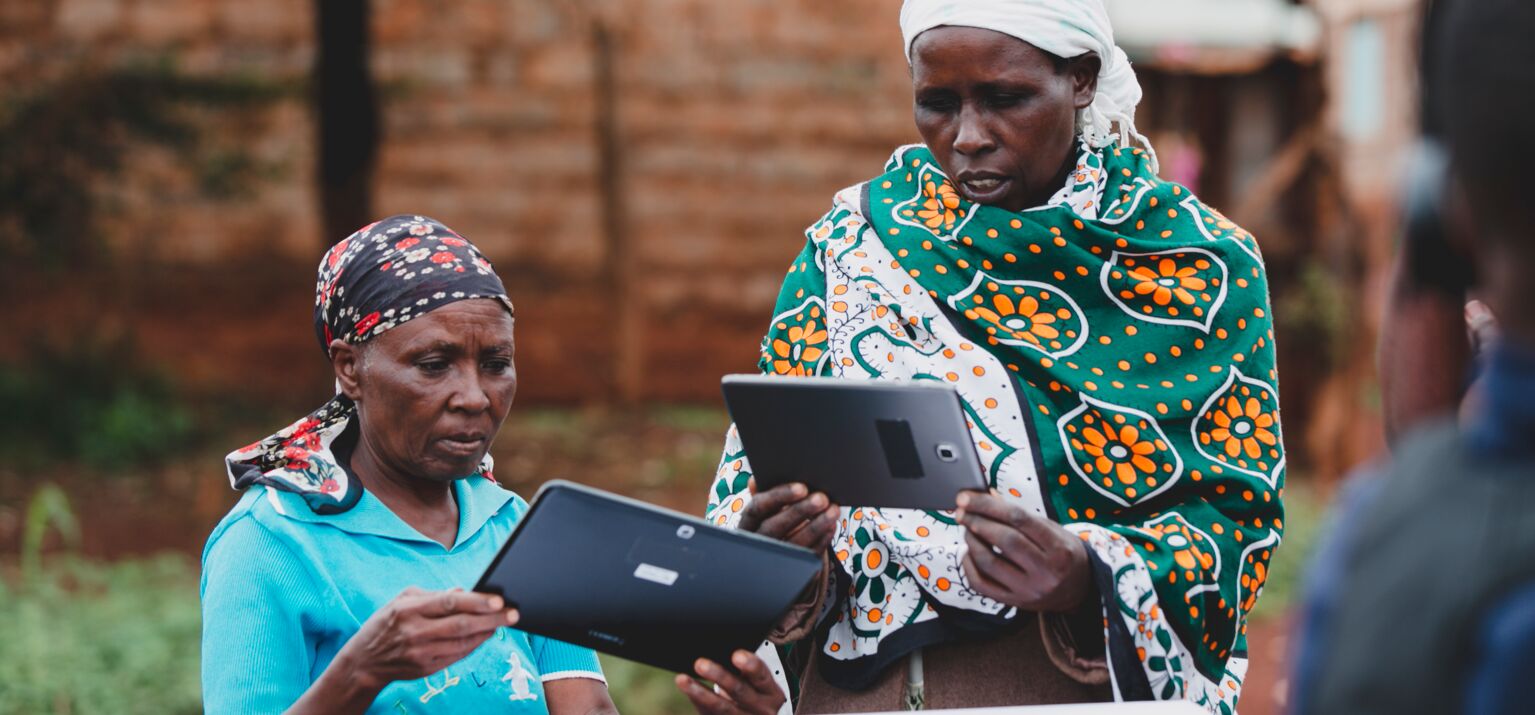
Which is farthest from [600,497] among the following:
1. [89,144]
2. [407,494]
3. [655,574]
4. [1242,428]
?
[89,144]

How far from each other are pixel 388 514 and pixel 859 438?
79 cm

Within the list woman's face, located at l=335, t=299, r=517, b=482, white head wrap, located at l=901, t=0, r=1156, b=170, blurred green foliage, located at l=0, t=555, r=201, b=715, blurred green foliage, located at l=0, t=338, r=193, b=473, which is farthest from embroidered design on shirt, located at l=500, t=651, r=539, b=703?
blurred green foliage, located at l=0, t=338, r=193, b=473

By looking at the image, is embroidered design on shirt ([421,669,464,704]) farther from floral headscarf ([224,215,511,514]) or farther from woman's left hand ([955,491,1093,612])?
woman's left hand ([955,491,1093,612])

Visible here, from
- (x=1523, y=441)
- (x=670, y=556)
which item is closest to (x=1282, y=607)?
(x=670, y=556)

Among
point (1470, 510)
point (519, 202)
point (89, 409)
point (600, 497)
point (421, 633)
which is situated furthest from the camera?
point (519, 202)

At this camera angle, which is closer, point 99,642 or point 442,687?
point 442,687

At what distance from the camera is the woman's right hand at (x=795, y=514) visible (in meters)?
2.24

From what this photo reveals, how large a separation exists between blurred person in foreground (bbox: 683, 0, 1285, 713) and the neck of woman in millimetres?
446

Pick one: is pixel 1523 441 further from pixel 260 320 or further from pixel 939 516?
pixel 260 320

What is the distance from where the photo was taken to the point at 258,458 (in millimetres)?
2439

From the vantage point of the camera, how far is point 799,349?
2.59 m

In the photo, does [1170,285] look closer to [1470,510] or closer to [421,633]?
[421,633]

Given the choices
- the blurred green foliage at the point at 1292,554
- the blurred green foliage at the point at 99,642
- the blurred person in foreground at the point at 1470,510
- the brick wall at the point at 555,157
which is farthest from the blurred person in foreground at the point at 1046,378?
the brick wall at the point at 555,157

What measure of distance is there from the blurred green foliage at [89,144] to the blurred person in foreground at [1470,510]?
29.6 feet
